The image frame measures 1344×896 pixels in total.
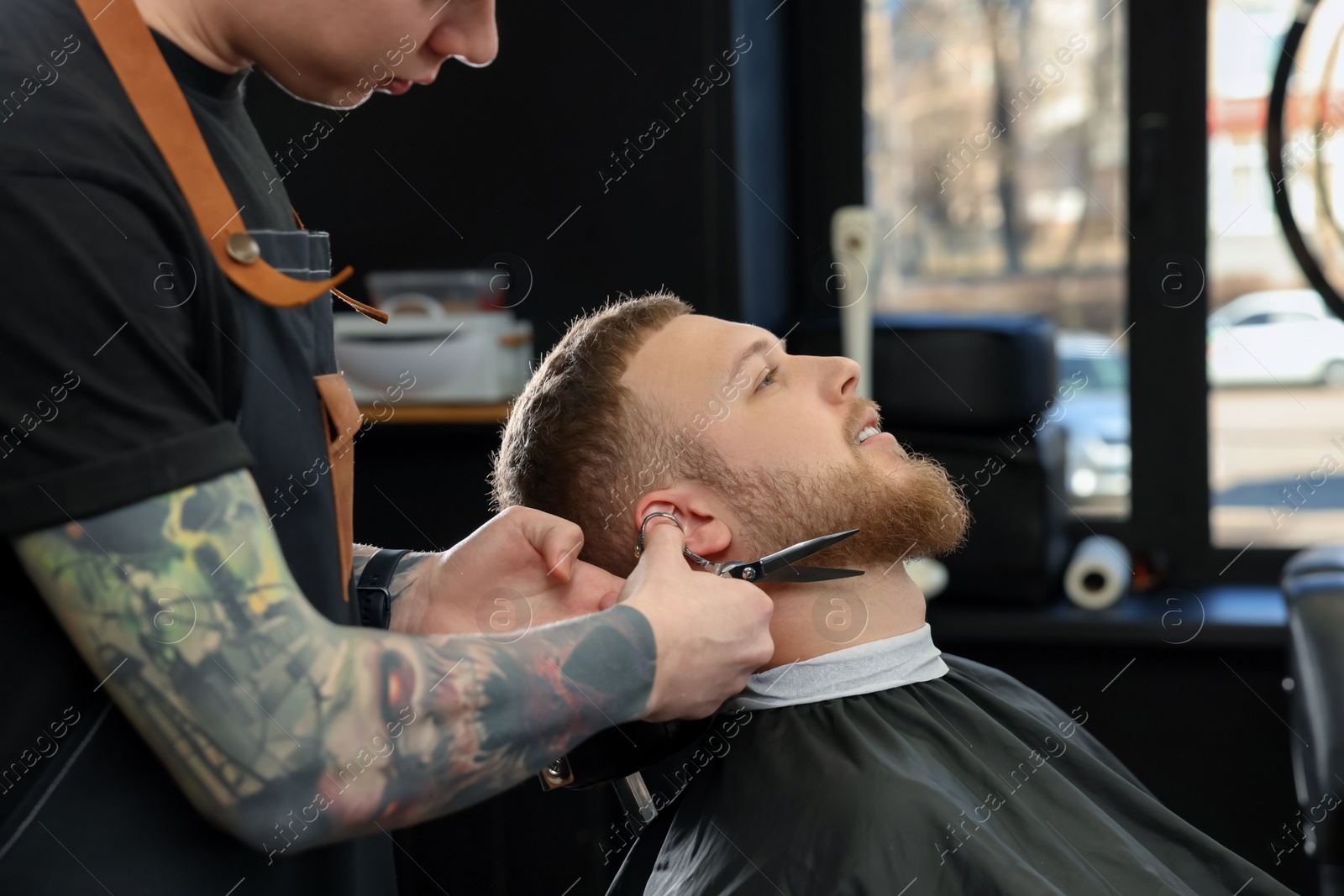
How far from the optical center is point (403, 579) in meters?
1.39

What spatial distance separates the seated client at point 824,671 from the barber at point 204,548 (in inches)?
12.2

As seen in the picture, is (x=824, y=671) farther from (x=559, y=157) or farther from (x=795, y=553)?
(x=559, y=157)

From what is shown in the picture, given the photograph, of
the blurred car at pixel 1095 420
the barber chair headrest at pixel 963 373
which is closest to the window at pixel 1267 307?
the blurred car at pixel 1095 420

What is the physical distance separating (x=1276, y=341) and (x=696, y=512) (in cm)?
207

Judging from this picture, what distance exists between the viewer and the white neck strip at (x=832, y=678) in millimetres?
1460

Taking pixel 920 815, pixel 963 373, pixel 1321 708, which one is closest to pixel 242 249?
pixel 920 815

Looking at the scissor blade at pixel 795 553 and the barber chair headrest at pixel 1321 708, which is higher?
the scissor blade at pixel 795 553

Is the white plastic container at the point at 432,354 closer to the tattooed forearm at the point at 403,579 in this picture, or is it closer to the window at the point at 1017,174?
the window at the point at 1017,174

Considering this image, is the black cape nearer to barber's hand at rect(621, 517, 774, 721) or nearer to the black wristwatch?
barber's hand at rect(621, 517, 774, 721)

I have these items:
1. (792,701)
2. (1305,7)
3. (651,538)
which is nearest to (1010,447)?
(1305,7)

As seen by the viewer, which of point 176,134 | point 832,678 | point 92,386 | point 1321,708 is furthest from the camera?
point 1321,708

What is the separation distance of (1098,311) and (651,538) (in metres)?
2.20

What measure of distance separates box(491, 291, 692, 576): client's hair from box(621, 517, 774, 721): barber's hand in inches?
14.4

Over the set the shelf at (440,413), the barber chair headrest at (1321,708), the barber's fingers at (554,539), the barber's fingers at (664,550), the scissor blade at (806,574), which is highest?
the barber's fingers at (664,550)
